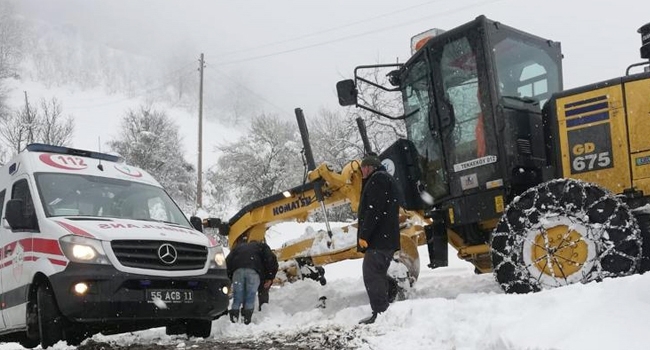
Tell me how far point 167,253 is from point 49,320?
3.95 ft

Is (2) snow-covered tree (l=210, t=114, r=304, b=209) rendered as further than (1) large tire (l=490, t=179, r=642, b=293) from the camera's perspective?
Yes

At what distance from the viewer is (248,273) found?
7609 millimetres

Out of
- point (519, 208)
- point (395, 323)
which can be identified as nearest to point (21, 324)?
point (395, 323)

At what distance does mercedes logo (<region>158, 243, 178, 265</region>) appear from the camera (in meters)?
5.76

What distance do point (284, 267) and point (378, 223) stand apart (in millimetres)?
3011

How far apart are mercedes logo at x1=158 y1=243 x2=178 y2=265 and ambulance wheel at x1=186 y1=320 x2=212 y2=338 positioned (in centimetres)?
87

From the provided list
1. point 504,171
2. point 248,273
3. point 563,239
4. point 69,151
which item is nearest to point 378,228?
point 504,171

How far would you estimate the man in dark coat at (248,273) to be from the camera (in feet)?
24.6

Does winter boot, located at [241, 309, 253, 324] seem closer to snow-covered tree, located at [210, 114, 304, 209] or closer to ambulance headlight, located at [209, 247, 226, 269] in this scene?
ambulance headlight, located at [209, 247, 226, 269]

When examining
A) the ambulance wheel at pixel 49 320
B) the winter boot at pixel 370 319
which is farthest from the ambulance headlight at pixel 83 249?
the winter boot at pixel 370 319

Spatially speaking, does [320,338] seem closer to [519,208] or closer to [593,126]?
[519,208]

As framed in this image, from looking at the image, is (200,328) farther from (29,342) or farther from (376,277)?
(376,277)

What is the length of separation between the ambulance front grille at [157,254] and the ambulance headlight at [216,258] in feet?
0.61

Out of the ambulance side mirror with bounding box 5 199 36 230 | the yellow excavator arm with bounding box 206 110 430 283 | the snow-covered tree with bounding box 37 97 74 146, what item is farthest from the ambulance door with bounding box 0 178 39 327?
the snow-covered tree with bounding box 37 97 74 146
